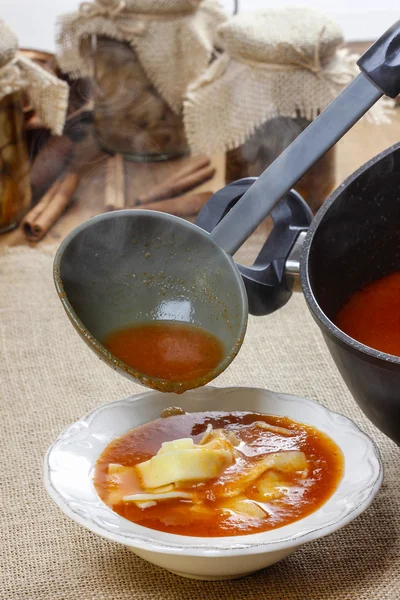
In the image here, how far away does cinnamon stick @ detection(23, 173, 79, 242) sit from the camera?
255 centimetres

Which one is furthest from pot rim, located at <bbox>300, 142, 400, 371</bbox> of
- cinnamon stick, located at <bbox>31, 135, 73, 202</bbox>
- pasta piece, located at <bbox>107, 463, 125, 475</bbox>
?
cinnamon stick, located at <bbox>31, 135, 73, 202</bbox>

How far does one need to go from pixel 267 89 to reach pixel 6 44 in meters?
0.73

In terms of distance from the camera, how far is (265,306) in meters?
1.47

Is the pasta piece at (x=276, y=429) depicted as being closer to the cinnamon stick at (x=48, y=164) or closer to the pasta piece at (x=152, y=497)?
the pasta piece at (x=152, y=497)

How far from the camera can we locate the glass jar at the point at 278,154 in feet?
8.27

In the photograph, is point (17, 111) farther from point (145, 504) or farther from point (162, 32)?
point (145, 504)

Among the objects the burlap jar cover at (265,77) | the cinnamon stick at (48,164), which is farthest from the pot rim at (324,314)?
the cinnamon stick at (48,164)

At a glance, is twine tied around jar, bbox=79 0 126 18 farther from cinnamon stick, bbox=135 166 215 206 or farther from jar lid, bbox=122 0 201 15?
cinnamon stick, bbox=135 166 215 206

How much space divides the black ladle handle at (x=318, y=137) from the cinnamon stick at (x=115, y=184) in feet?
4.69

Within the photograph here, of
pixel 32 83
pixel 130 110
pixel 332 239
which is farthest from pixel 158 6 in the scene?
pixel 332 239

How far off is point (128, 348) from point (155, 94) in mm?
1673

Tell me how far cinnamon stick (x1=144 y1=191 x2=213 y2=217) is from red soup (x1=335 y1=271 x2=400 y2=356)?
46.9 inches

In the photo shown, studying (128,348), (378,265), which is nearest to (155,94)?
(378,265)

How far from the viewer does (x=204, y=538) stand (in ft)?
3.57
